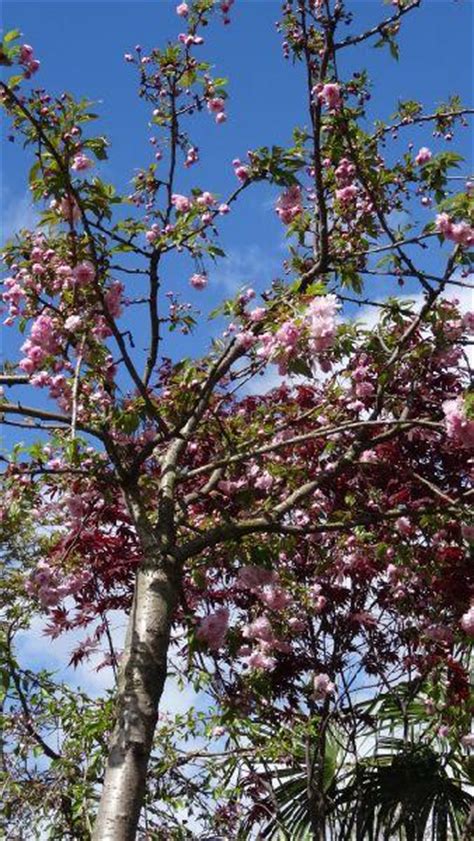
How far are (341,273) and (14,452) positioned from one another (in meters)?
1.78

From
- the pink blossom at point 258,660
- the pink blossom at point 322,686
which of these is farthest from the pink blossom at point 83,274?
the pink blossom at point 322,686

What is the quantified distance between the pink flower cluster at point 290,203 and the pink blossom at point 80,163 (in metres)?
1.21

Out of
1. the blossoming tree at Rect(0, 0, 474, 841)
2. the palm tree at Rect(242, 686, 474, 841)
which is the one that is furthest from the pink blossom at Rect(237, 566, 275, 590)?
the palm tree at Rect(242, 686, 474, 841)

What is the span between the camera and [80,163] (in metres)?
3.82

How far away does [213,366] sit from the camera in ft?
13.9

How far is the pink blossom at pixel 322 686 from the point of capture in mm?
5680

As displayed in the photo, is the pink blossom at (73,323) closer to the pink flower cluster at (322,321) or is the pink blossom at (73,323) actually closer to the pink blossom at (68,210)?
the pink blossom at (68,210)

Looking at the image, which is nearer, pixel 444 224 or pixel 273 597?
pixel 444 224

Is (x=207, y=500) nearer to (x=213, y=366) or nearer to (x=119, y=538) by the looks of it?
(x=119, y=538)

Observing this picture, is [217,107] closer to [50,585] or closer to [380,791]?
[50,585]

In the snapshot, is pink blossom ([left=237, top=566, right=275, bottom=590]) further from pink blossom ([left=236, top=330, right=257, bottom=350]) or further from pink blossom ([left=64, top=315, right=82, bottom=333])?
pink blossom ([left=64, top=315, right=82, bottom=333])

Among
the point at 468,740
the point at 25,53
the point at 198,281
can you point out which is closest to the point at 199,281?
the point at 198,281

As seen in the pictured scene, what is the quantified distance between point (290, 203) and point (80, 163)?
1.29 meters

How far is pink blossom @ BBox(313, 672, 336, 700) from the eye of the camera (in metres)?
5.68
